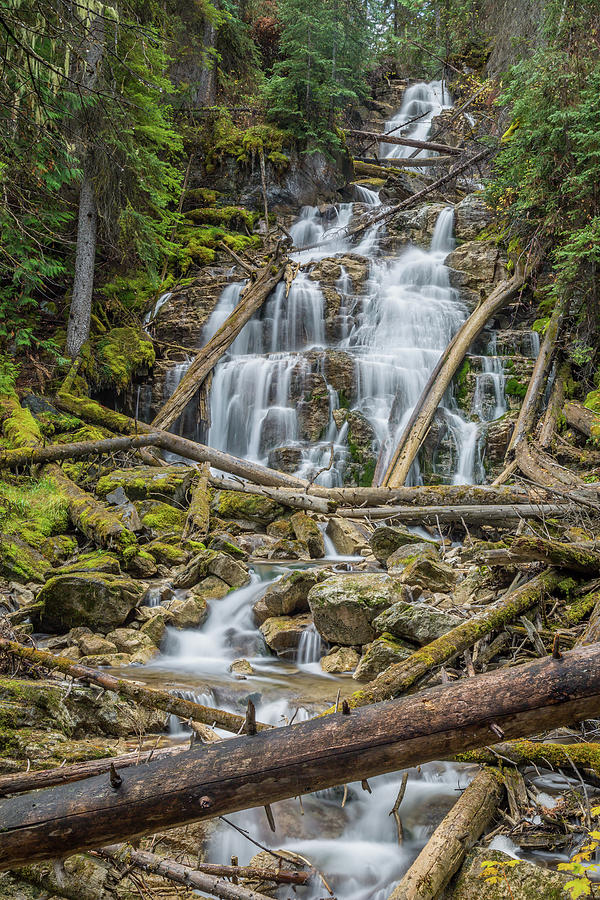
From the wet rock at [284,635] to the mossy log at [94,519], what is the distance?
7.29 feet

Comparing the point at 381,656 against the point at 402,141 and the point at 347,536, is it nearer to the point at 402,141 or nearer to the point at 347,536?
the point at 347,536

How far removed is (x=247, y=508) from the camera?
355 inches

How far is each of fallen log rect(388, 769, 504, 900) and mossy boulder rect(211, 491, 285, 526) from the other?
635 centimetres

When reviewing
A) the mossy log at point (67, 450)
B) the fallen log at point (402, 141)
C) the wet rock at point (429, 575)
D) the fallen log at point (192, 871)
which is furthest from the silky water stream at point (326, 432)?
the fallen log at point (402, 141)

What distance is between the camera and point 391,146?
2411cm

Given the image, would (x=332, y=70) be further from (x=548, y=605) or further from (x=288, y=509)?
(x=548, y=605)

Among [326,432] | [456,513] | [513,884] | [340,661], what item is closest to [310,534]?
[456,513]

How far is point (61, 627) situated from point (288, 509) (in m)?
4.39

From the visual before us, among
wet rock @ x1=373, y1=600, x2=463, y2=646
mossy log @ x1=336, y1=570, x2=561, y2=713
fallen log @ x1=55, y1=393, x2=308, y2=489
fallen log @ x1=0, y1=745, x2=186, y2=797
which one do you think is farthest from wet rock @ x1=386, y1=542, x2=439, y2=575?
fallen log @ x1=0, y1=745, x2=186, y2=797

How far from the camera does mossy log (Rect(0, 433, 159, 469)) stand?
27.5 ft

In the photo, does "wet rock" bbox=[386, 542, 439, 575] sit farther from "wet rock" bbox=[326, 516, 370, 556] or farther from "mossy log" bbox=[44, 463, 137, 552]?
"mossy log" bbox=[44, 463, 137, 552]

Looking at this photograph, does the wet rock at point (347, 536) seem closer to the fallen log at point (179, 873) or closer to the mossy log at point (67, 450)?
the mossy log at point (67, 450)

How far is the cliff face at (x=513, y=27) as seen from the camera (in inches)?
489

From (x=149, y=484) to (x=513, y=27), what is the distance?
1436cm
